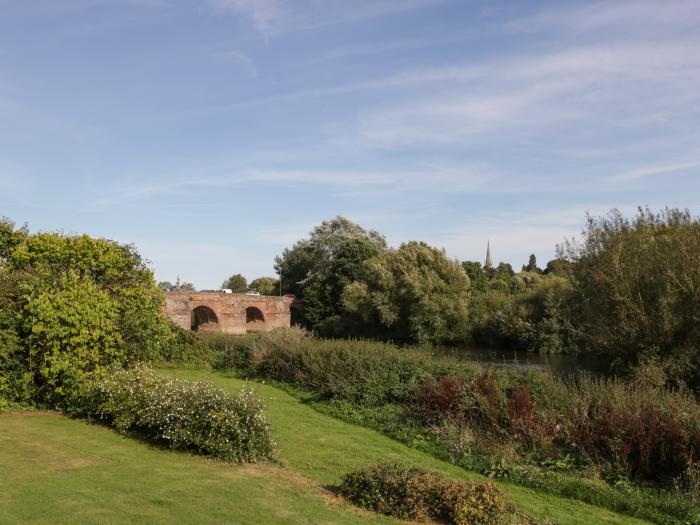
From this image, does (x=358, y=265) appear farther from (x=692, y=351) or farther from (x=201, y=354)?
(x=692, y=351)

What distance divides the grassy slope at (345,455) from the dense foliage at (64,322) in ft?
13.2

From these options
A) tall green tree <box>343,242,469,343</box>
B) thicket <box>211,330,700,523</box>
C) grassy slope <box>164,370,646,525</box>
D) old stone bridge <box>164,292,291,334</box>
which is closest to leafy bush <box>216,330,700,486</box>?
thicket <box>211,330,700,523</box>

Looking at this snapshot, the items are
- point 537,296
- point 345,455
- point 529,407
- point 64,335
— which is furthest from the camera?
point 537,296

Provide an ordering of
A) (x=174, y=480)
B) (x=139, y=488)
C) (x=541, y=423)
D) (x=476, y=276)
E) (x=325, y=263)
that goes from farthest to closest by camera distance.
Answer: (x=325, y=263), (x=476, y=276), (x=541, y=423), (x=174, y=480), (x=139, y=488)

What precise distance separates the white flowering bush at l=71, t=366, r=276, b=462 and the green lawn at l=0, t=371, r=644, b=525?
0.28 meters

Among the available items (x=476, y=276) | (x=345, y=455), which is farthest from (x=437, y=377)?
(x=476, y=276)

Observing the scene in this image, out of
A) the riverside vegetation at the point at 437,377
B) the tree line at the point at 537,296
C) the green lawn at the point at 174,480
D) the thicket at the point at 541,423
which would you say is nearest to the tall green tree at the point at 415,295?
the tree line at the point at 537,296

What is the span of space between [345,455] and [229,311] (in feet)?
160

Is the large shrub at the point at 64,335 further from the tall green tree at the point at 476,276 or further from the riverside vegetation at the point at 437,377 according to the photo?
the tall green tree at the point at 476,276

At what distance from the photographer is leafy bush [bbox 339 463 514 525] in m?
7.08

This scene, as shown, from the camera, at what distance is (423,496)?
24.4 feet

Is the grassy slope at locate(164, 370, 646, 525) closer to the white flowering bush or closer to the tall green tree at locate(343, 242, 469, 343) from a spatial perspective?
the white flowering bush

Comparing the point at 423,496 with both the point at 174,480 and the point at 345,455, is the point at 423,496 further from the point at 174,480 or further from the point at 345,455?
the point at 345,455

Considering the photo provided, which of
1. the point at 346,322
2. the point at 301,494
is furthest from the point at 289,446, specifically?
the point at 346,322
